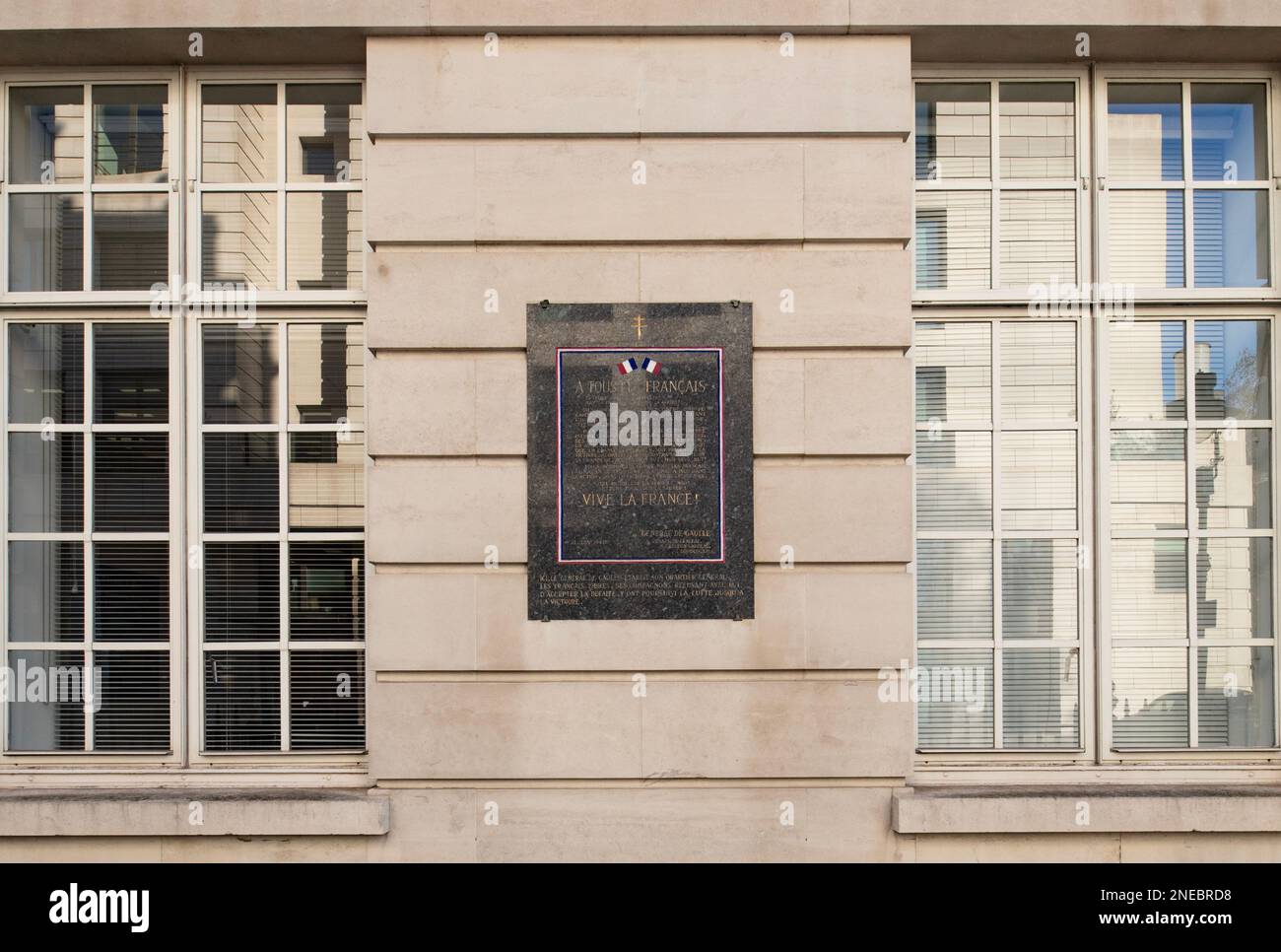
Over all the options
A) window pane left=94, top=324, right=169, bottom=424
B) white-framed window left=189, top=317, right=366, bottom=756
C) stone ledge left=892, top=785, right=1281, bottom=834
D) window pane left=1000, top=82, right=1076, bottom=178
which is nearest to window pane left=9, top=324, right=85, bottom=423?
window pane left=94, top=324, right=169, bottom=424

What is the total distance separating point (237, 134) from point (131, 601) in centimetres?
302

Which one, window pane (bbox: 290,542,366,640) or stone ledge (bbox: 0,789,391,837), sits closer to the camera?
stone ledge (bbox: 0,789,391,837)

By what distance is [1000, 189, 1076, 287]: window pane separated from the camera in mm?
5516

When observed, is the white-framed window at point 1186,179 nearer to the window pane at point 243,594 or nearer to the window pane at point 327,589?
the window pane at point 327,589

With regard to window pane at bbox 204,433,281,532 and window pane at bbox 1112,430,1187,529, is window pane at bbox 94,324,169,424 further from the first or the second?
window pane at bbox 1112,430,1187,529

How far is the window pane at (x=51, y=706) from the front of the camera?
538 cm

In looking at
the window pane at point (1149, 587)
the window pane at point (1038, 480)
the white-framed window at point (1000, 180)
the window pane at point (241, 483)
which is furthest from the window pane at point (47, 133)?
the window pane at point (1149, 587)

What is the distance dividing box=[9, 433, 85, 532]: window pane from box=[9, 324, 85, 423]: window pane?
0.47 ft

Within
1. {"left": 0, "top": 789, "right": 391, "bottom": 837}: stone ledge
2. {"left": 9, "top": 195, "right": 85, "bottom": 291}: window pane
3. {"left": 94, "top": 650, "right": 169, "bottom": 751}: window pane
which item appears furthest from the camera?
{"left": 9, "top": 195, "right": 85, "bottom": 291}: window pane

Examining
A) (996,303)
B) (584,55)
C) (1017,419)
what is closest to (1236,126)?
(996,303)

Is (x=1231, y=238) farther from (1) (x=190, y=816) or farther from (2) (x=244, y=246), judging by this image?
(1) (x=190, y=816)

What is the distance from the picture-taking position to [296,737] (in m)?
5.38

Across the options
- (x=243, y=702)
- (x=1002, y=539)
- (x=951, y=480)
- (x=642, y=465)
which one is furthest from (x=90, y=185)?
(x=1002, y=539)

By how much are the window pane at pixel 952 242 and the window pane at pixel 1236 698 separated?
2.79 metres
